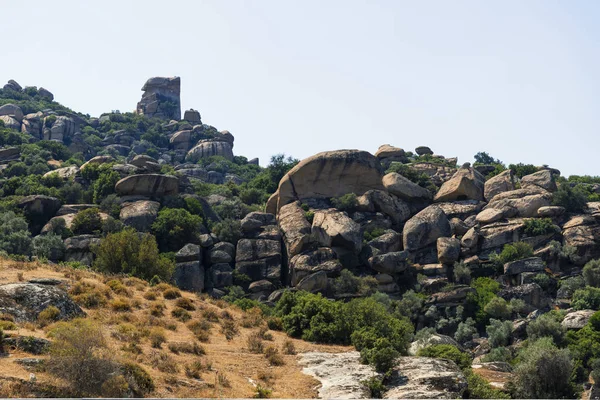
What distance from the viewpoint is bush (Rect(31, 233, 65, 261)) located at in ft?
202

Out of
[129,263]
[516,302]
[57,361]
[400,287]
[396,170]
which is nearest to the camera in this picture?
[57,361]

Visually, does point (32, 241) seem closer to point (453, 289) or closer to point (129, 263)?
point (129, 263)

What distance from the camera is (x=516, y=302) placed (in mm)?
60688

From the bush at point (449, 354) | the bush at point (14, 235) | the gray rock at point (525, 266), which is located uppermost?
the bush at point (14, 235)

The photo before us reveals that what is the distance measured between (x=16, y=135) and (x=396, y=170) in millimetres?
78843

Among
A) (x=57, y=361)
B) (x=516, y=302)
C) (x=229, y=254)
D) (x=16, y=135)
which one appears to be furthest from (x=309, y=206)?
(x=16, y=135)

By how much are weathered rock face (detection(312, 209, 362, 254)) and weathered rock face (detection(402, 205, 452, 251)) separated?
612cm

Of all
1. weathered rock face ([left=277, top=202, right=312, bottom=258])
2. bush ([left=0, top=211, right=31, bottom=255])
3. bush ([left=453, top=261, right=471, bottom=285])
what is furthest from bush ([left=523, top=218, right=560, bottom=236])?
bush ([left=0, top=211, right=31, bottom=255])

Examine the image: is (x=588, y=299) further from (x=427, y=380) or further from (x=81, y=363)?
(x=81, y=363)

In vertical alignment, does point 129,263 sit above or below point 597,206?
below

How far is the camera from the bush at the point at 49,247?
61.5 meters

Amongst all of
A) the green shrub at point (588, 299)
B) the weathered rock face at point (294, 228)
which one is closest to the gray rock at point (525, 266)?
the green shrub at point (588, 299)

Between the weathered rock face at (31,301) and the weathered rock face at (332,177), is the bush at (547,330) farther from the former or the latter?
the weathered rock face at (31,301)

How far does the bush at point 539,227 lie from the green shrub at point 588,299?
11853 millimetres
